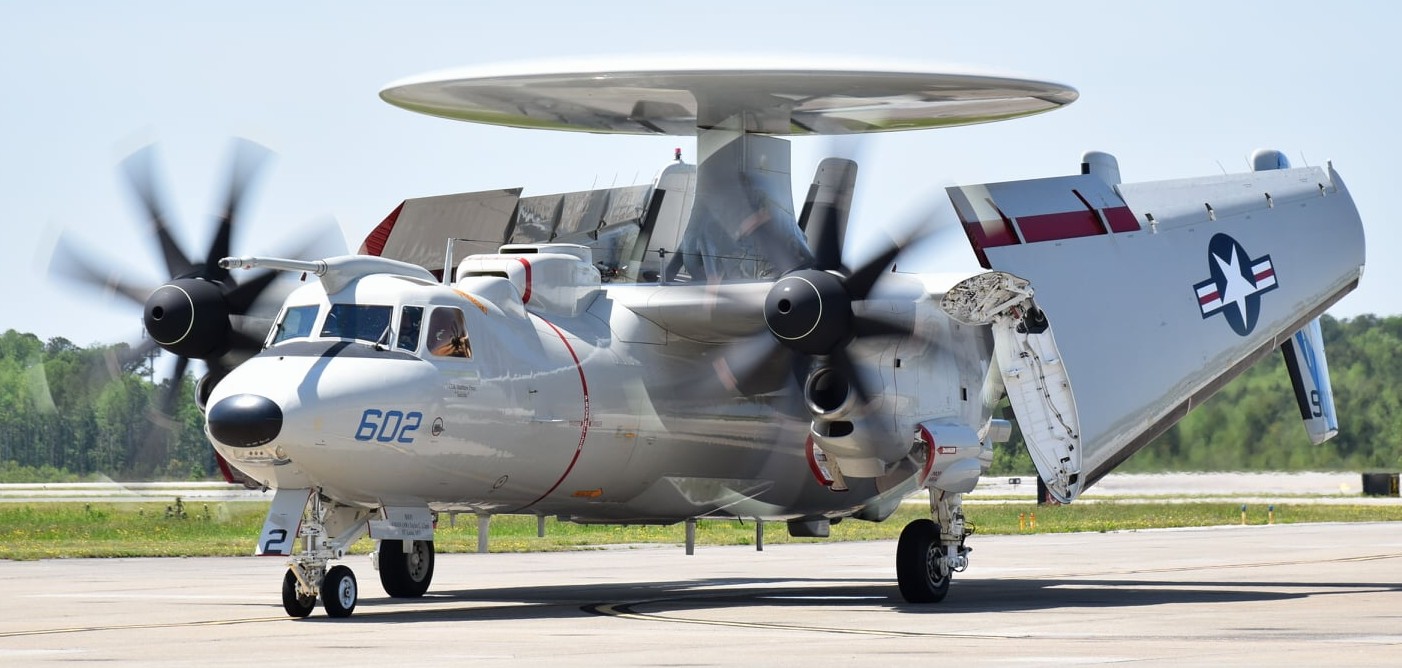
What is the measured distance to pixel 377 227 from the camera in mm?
27406

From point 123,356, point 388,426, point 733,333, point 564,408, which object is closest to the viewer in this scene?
point 388,426

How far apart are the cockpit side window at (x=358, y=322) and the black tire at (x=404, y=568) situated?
4.35 metres

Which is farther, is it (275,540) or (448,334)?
(448,334)

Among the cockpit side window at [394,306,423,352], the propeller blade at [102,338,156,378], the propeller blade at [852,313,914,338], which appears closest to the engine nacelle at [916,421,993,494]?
the propeller blade at [852,313,914,338]

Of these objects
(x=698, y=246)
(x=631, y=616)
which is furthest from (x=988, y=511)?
(x=631, y=616)

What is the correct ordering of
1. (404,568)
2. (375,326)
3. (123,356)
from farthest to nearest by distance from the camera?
(123,356), (404,568), (375,326)

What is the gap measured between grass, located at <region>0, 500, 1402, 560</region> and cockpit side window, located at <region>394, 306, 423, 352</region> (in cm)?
1692

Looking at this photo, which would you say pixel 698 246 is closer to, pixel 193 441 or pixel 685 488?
pixel 685 488

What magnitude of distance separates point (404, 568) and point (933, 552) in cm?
690

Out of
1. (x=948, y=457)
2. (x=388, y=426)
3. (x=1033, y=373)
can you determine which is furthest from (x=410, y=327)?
(x=1033, y=373)

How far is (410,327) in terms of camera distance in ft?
66.2

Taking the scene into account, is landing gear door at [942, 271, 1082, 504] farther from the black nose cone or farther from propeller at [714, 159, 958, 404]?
the black nose cone

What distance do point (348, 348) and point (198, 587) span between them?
8.38 m

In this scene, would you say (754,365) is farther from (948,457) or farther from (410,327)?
(410,327)
